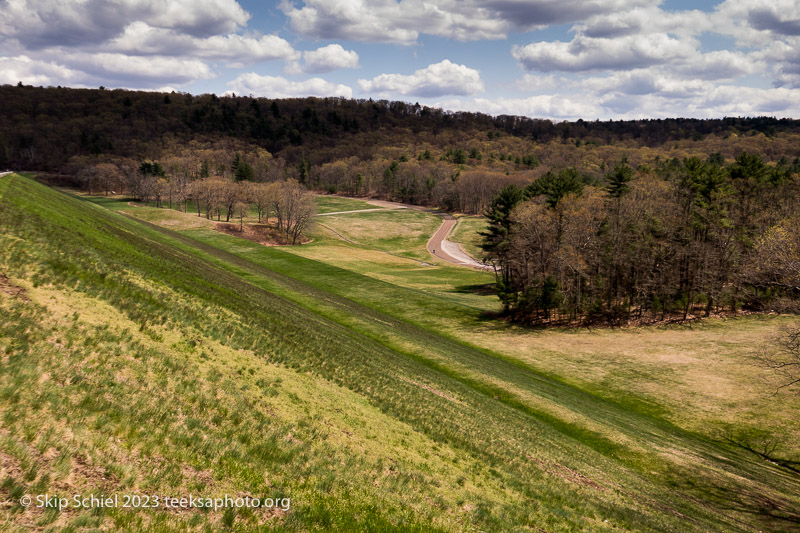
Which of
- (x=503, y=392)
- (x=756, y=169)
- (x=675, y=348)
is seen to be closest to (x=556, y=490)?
(x=503, y=392)

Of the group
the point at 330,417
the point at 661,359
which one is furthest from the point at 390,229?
the point at 330,417

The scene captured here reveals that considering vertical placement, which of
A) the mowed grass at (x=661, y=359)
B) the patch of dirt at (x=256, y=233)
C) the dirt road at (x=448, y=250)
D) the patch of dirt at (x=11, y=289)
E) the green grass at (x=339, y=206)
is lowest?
the mowed grass at (x=661, y=359)

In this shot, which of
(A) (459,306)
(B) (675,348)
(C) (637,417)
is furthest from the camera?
(A) (459,306)

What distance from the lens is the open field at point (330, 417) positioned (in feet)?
29.9

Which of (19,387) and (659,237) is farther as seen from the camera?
(659,237)

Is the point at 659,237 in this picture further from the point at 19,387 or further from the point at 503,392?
the point at 19,387

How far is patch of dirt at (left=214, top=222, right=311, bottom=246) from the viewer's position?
10169 centimetres

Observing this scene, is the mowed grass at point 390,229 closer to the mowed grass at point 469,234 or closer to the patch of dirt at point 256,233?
the mowed grass at point 469,234

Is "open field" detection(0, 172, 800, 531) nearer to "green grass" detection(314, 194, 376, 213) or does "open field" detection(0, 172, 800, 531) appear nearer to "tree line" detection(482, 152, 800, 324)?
"tree line" detection(482, 152, 800, 324)

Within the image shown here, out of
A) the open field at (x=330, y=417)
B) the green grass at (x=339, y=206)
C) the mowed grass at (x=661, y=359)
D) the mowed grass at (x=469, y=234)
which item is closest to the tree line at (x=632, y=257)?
the mowed grass at (x=661, y=359)

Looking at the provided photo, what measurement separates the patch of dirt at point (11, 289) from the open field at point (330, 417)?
10cm

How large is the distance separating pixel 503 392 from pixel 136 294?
2580 cm

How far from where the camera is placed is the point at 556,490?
54.3ft

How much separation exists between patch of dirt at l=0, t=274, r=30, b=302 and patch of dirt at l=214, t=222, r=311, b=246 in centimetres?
8798
